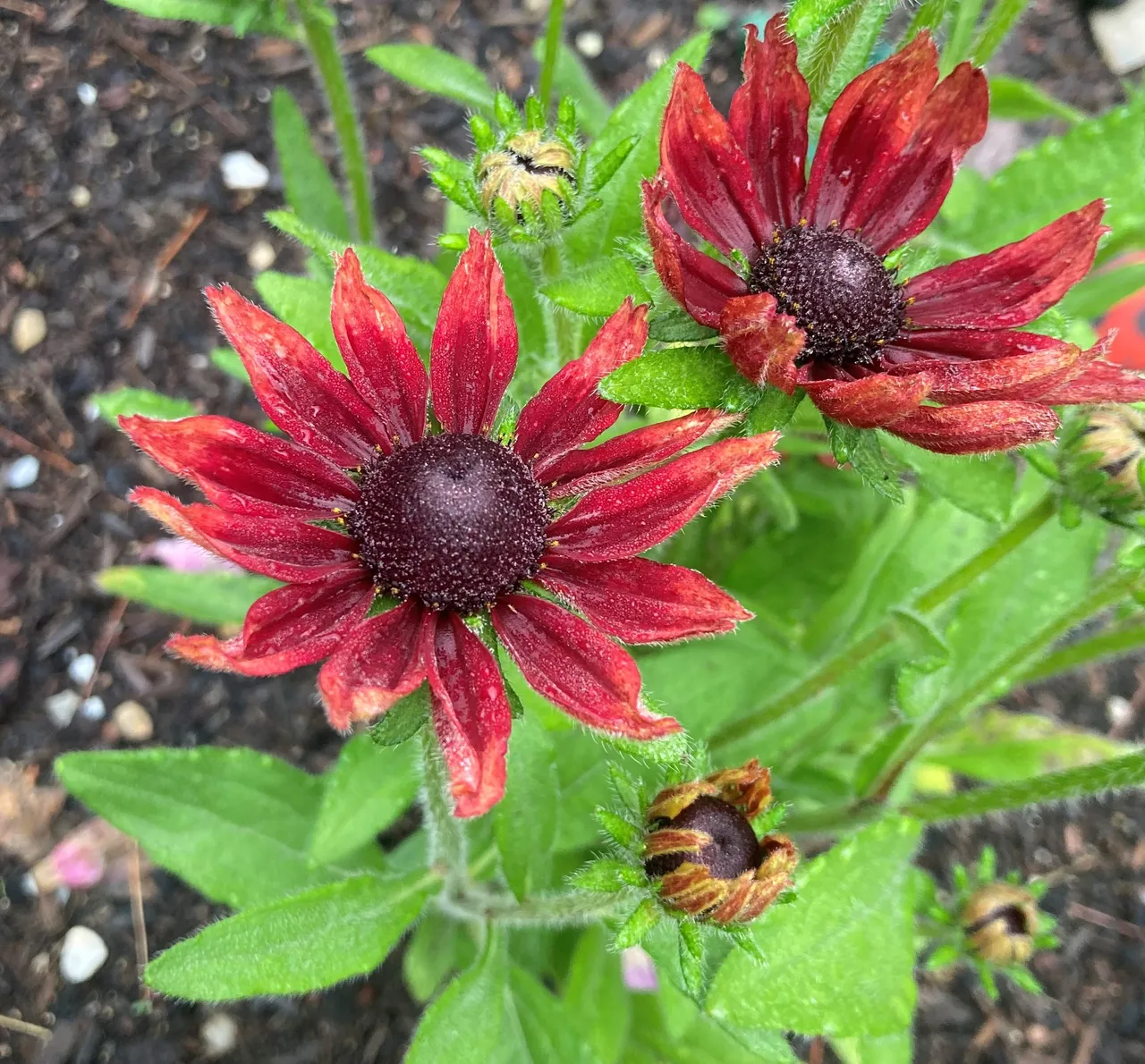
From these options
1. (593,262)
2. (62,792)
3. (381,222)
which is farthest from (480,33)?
(62,792)

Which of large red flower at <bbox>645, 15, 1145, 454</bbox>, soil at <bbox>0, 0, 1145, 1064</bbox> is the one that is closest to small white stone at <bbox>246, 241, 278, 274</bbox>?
soil at <bbox>0, 0, 1145, 1064</bbox>

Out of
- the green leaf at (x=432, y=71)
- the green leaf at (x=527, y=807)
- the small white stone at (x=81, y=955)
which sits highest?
the green leaf at (x=432, y=71)

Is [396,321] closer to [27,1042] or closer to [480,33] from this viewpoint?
[27,1042]

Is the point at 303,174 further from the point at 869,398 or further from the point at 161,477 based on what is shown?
the point at 869,398

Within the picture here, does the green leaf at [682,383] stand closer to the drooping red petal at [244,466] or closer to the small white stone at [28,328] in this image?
the drooping red petal at [244,466]

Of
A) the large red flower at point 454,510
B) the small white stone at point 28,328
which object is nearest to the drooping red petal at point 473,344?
the large red flower at point 454,510

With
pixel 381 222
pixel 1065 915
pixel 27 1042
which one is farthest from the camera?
pixel 381 222

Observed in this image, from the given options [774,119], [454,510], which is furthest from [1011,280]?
[454,510]
